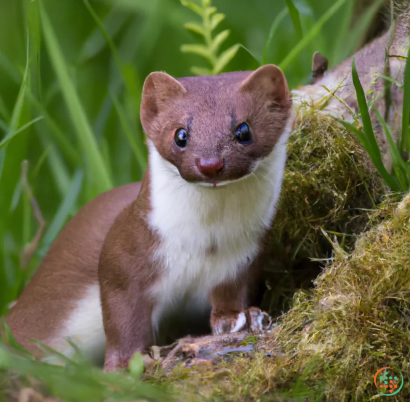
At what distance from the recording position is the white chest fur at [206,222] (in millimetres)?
2430

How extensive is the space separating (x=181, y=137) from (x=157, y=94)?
30 centimetres

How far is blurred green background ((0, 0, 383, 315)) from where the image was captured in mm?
3617

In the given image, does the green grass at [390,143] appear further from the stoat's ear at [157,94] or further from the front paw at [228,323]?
the front paw at [228,323]

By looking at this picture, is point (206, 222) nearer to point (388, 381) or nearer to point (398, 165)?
point (398, 165)

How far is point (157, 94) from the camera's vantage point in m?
2.47

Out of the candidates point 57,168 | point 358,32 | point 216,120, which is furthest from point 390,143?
point 57,168

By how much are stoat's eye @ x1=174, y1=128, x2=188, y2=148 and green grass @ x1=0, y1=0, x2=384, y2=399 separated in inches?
43.4

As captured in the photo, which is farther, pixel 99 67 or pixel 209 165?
pixel 99 67

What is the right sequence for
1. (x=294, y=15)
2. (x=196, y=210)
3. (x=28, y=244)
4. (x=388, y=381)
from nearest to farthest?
1. (x=388, y=381)
2. (x=196, y=210)
3. (x=294, y=15)
4. (x=28, y=244)

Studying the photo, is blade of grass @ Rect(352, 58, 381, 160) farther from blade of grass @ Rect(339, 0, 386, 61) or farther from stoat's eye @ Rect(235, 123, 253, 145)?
blade of grass @ Rect(339, 0, 386, 61)

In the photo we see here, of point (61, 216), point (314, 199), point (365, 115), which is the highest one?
point (365, 115)

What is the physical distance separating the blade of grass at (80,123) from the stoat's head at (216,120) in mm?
1187

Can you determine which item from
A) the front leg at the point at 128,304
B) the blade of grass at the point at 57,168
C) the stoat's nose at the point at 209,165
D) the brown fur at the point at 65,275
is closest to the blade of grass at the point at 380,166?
the stoat's nose at the point at 209,165

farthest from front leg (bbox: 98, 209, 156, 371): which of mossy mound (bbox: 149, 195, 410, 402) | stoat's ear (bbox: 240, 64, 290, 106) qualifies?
stoat's ear (bbox: 240, 64, 290, 106)
